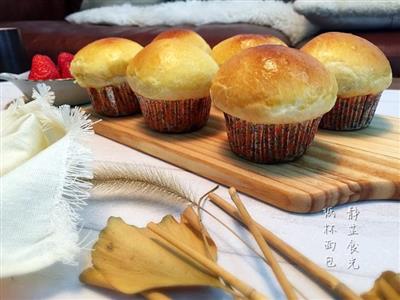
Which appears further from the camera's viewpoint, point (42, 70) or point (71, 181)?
point (42, 70)

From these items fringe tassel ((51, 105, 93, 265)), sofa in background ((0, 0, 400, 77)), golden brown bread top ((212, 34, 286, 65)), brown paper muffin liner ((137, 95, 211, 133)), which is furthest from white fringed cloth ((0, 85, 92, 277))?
sofa in background ((0, 0, 400, 77))

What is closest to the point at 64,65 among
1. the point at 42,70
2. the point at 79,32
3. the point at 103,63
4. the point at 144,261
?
the point at 42,70

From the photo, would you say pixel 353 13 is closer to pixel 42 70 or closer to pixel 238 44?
pixel 238 44

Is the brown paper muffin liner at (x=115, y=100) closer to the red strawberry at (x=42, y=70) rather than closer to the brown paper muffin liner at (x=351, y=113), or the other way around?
the red strawberry at (x=42, y=70)

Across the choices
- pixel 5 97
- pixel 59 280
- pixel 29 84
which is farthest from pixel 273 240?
pixel 5 97

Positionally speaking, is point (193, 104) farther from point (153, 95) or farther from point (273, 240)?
point (273, 240)
